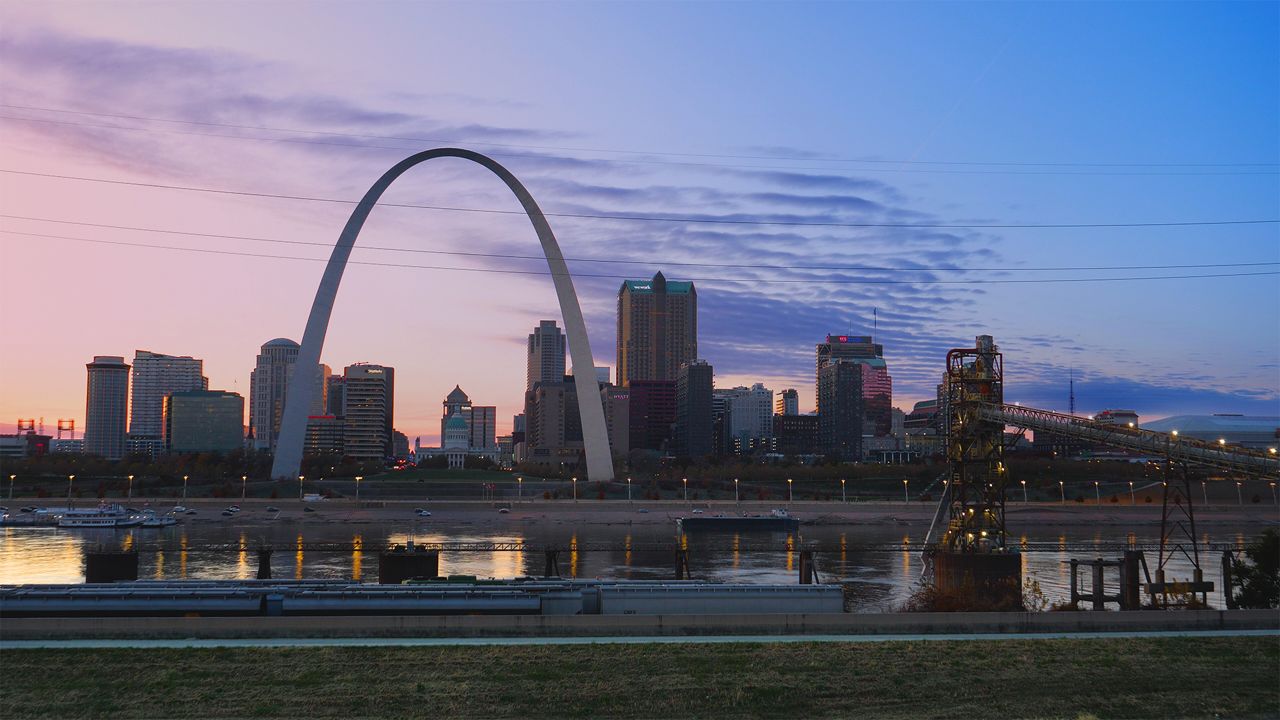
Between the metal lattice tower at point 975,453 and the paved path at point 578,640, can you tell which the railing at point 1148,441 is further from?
the paved path at point 578,640

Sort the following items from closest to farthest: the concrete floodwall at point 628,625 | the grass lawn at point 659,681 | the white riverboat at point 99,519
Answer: the grass lawn at point 659,681
the concrete floodwall at point 628,625
the white riverboat at point 99,519

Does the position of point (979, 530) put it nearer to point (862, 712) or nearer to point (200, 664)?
point (862, 712)

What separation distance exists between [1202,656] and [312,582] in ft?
70.6

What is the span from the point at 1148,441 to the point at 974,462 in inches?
253

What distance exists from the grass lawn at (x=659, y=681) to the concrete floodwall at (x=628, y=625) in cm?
140

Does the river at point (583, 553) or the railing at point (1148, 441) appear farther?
the river at point (583, 553)

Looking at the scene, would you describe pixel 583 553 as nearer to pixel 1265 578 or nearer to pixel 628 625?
pixel 1265 578

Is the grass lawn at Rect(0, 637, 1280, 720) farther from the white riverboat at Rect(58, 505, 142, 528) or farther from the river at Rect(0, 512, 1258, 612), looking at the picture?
the white riverboat at Rect(58, 505, 142, 528)

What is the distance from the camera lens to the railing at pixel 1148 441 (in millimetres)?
30688

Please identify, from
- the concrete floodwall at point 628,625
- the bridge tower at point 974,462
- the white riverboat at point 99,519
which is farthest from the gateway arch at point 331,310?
the concrete floodwall at point 628,625

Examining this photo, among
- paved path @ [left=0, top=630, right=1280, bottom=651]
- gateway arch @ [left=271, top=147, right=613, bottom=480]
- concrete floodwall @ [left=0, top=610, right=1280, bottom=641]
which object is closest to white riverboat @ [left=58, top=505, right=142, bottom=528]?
gateway arch @ [left=271, top=147, right=613, bottom=480]

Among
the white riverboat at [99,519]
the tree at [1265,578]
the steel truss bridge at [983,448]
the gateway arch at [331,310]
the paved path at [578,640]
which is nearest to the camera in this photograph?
the paved path at [578,640]

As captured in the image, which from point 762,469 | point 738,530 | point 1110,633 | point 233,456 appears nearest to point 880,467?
point 762,469

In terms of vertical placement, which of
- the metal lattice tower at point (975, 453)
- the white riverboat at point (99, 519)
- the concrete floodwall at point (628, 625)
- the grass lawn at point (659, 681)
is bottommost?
the white riverboat at point (99, 519)
